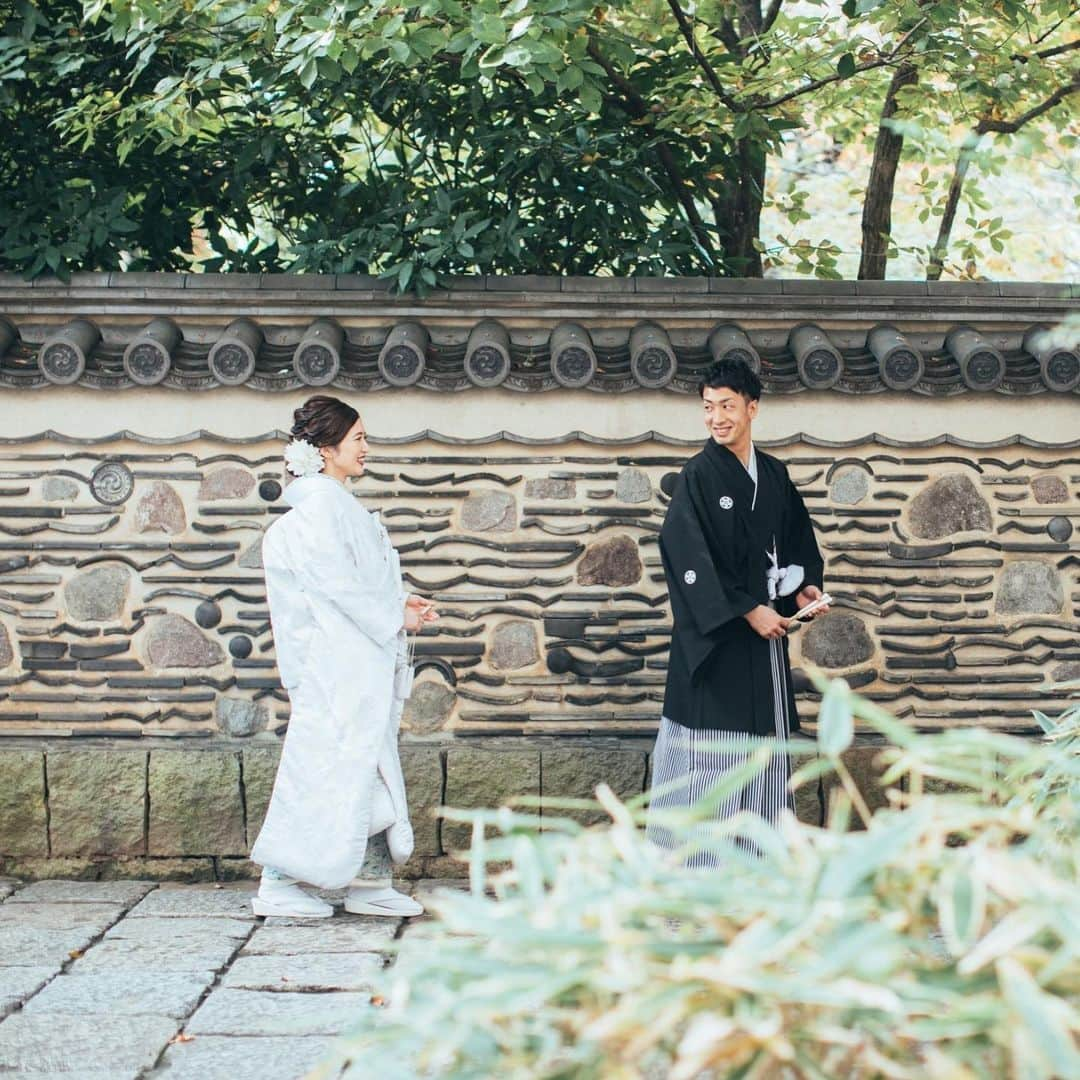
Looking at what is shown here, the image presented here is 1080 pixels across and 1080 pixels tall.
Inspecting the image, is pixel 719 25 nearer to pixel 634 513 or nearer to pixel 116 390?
pixel 634 513

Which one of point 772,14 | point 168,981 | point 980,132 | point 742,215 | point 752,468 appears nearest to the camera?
point 168,981

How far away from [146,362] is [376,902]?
7.09 feet

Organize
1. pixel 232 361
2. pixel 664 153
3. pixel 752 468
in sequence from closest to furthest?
pixel 752 468, pixel 232 361, pixel 664 153

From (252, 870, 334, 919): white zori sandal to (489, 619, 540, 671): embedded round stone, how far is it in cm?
114

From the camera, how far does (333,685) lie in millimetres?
4773

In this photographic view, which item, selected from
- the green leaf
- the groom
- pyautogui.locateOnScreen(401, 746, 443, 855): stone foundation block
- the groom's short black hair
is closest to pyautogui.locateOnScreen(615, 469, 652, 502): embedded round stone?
the groom

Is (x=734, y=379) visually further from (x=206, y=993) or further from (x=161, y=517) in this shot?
(x=206, y=993)

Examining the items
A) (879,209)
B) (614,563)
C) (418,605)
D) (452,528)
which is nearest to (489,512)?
(452,528)

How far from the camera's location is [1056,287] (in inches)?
217

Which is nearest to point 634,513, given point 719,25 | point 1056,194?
point 719,25

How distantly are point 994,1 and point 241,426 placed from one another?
3.32m

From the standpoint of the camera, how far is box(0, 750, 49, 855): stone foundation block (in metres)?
5.34

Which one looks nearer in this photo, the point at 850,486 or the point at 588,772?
the point at 588,772

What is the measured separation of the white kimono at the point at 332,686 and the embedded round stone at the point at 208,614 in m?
0.63
